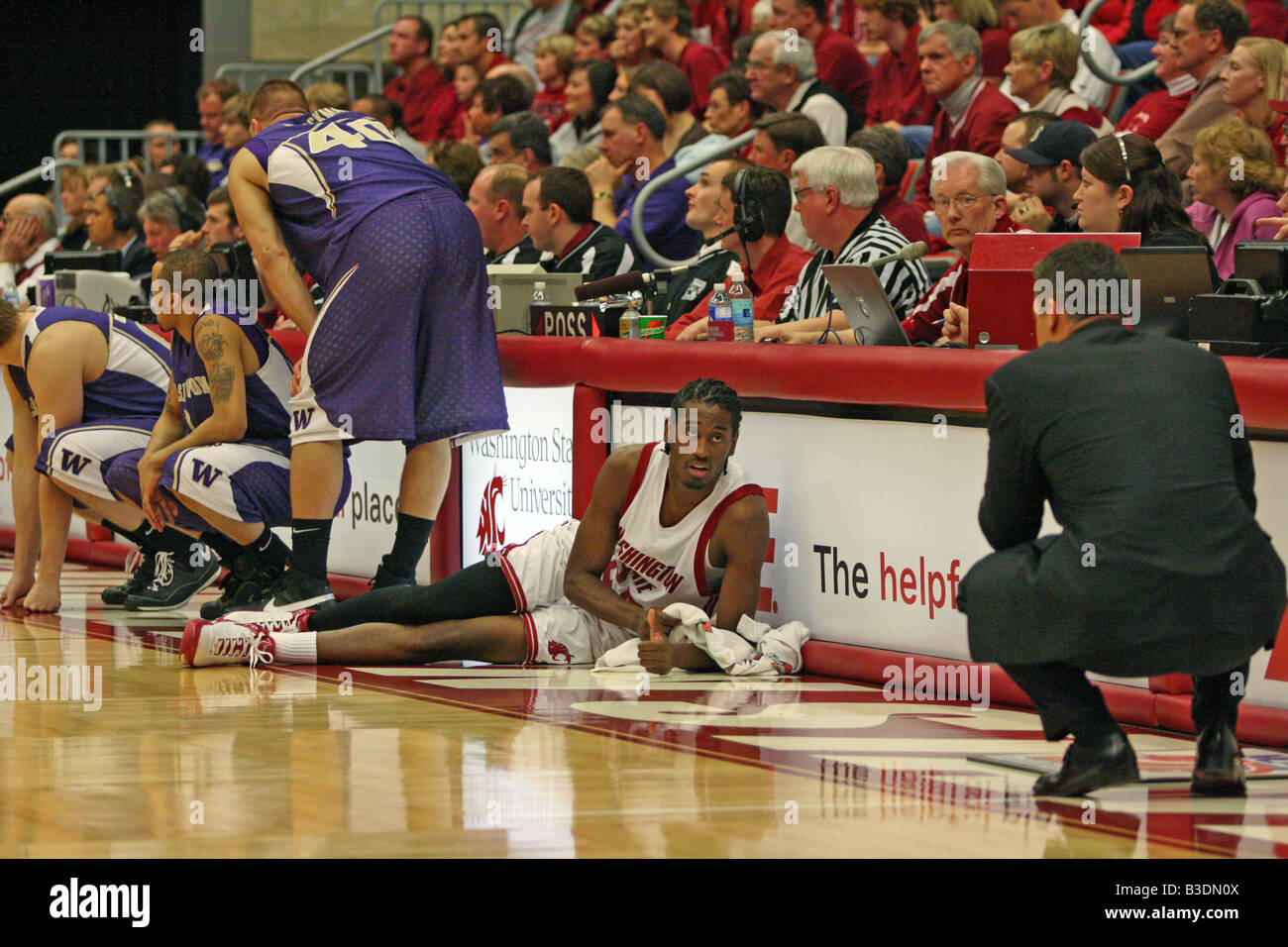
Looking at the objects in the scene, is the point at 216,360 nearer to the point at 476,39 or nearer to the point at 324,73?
the point at 476,39

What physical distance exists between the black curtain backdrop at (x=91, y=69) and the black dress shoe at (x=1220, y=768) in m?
14.5

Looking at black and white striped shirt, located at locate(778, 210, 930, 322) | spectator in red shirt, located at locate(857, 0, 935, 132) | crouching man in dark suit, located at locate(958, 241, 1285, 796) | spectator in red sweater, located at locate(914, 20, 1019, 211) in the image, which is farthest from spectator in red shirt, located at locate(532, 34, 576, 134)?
crouching man in dark suit, located at locate(958, 241, 1285, 796)

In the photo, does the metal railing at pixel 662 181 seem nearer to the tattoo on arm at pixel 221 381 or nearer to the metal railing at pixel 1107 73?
the metal railing at pixel 1107 73

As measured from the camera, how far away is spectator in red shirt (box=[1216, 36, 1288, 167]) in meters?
7.54

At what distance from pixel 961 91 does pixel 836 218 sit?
7.53 feet

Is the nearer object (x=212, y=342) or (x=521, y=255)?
(x=212, y=342)

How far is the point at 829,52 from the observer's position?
1040 centimetres

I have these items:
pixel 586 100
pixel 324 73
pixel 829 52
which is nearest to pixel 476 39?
pixel 586 100

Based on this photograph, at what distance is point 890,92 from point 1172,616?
22.0ft

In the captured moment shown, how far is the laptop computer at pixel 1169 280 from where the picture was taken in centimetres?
527

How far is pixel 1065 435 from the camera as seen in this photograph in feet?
13.5

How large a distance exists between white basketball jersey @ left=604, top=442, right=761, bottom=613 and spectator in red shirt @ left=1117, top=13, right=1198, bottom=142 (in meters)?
3.31

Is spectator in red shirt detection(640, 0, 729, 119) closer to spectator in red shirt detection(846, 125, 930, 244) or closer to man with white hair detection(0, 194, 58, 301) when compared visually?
spectator in red shirt detection(846, 125, 930, 244)

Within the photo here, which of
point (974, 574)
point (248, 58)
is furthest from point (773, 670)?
point (248, 58)
